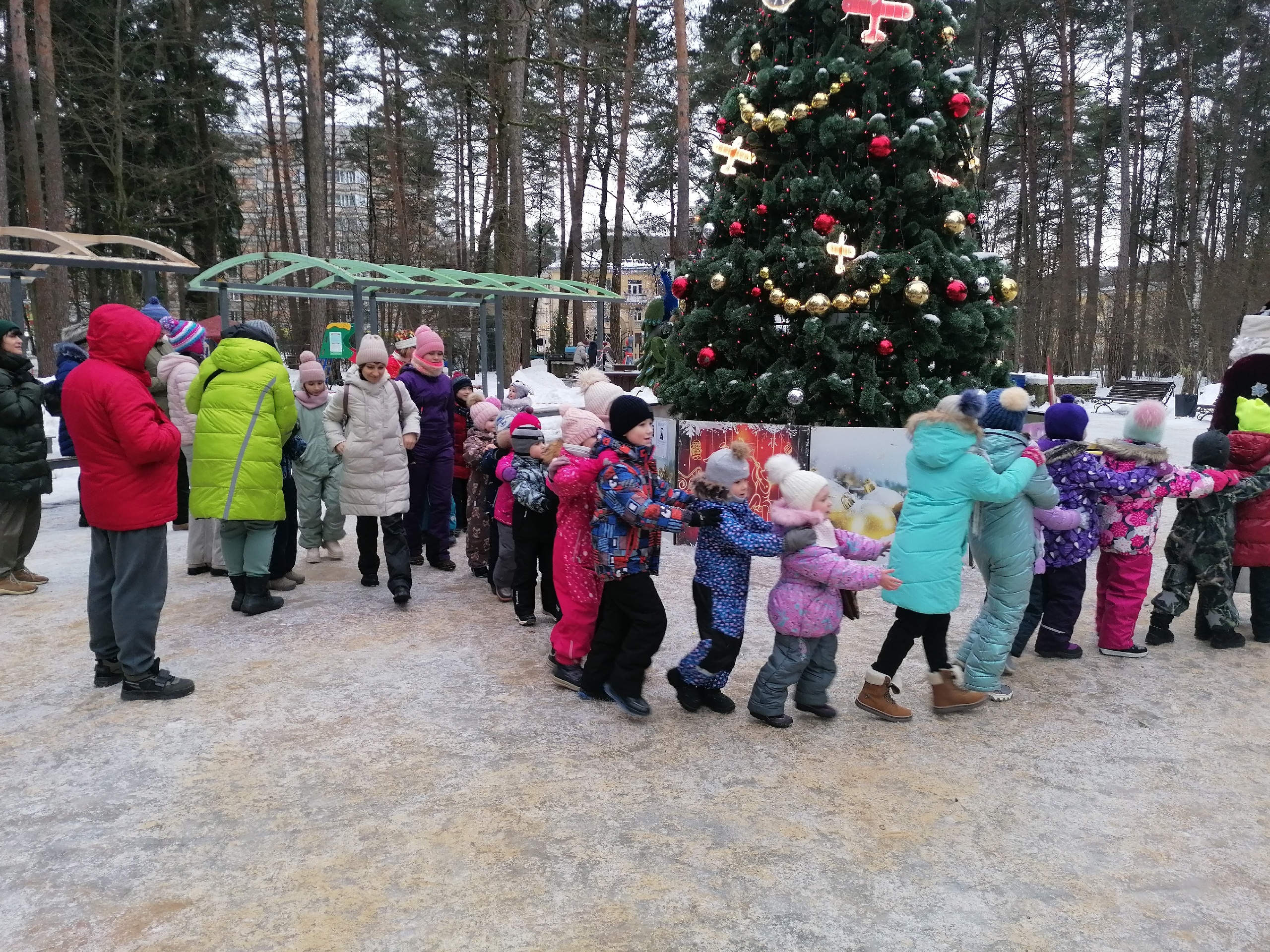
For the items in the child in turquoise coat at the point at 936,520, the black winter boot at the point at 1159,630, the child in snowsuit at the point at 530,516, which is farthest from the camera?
the black winter boot at the point at 1159,630

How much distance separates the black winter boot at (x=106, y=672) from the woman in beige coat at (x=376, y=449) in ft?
5.44

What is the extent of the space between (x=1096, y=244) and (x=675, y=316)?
25350mm

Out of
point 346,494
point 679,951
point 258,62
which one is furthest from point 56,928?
point 258,62

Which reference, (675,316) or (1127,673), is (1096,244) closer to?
(675,316)

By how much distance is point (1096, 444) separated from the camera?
473 centimetres

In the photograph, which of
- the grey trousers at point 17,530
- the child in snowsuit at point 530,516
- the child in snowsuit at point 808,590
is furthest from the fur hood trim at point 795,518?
the grey trousers at point 17,530

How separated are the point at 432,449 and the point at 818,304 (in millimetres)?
3442

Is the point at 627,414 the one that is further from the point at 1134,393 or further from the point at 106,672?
the point at 1134,393

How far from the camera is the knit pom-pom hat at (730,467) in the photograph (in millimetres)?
3650

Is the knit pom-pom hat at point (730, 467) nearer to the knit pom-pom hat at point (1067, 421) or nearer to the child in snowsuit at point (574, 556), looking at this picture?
the child in snowsuit at point (574, 556)

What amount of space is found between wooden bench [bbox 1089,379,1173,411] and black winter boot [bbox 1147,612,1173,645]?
1704 cm

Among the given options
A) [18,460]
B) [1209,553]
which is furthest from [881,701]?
[18,460]

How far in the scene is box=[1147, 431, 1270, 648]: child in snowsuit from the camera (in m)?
4.93

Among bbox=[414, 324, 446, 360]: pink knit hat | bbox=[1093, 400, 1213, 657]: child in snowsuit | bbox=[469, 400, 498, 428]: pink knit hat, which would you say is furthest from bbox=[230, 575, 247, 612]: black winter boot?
bbox=[1093, 400, 1213, 657]: child in snowsuit
